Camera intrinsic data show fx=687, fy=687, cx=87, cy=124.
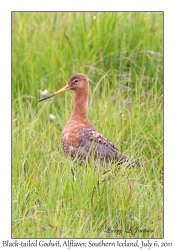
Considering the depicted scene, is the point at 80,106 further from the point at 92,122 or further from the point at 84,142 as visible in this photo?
the point at 84,142

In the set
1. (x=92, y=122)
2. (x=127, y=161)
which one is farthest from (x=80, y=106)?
(x=127, y=161)

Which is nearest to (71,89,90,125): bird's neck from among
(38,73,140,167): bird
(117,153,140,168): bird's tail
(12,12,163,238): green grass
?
(38,73,140,167): bird

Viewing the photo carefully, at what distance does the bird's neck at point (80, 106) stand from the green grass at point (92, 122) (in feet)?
0.55

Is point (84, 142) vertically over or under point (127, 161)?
over

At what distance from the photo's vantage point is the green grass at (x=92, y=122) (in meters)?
5.52

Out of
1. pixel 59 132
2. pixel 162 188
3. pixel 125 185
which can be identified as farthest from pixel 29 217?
pixel 59 132

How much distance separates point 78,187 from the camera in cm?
559

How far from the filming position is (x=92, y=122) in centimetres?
760

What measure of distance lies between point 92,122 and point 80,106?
0.28 meters

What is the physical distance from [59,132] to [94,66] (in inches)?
52.5

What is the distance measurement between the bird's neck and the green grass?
17 cm
